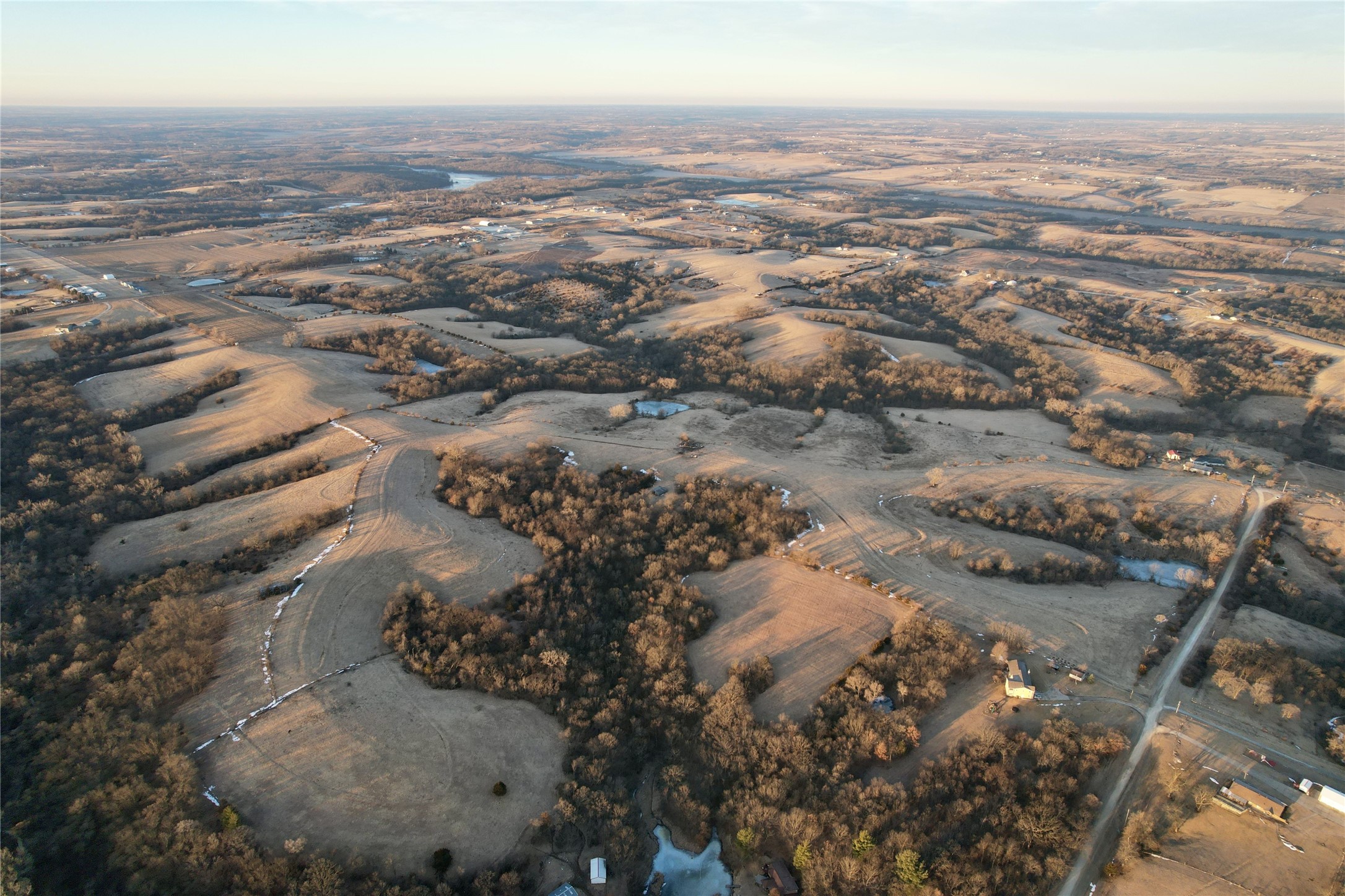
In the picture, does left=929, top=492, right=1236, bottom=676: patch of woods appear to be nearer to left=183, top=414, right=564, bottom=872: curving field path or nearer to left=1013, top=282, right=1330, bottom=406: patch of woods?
left=183, top=414, right=564, bottom=872: curving field path

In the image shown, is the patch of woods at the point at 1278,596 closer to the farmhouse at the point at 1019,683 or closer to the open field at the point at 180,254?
the farmhouse at the point at 1019,683

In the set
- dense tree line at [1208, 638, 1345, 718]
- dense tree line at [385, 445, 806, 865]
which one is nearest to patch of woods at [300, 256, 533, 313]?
dense tree line at [385, 445, 806, 865]

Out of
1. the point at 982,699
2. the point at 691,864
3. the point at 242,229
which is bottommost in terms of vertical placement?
the point at 691,864

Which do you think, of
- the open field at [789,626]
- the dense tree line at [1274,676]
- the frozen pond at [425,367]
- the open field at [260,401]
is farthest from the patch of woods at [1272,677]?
the frozen pond at [425,367]

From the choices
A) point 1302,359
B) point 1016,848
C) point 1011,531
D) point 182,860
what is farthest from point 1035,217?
point 182,860

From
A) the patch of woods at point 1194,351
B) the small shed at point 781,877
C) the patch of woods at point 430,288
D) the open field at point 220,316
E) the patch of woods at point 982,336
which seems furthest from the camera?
the patch of woods at point 430,288

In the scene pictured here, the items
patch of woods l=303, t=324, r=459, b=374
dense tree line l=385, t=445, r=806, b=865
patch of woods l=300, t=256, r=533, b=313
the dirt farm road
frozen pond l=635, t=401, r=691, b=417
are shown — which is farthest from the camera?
patch of woods l=300, t=256, r=533, b=313

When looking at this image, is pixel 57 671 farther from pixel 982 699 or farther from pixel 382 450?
pixel 982 699
